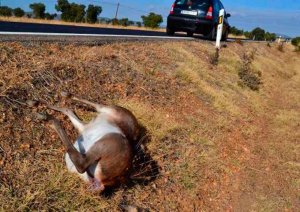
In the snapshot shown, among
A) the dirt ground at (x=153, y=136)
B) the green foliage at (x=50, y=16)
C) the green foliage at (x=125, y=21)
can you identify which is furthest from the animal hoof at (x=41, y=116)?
the green foliage at (x=125, y=21)

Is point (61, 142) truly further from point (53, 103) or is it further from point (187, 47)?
point (187, 47)

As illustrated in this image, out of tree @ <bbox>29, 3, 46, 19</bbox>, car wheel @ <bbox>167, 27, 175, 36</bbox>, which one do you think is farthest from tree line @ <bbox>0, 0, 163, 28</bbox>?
car wheel @ <bbox>167, 27, 175, 36</bbox>

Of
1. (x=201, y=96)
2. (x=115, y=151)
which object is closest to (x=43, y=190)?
(x=115, y=151)

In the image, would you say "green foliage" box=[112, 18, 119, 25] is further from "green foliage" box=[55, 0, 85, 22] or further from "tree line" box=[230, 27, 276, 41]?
"tree line" box=[230, 27, 276, 41]

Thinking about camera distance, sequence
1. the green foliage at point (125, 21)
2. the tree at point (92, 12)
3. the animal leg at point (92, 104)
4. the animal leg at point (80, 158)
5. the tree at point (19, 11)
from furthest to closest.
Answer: the green foliage at point (125, 21) < the tree at point (92, 12) < the tree at point (19, 11) < the animal leg at point (92, 104) < the animal leg at point (80, 158)

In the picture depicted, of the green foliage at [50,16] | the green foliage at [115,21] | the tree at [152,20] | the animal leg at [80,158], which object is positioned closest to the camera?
the animal leg at [80,158]

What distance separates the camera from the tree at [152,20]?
4069cm

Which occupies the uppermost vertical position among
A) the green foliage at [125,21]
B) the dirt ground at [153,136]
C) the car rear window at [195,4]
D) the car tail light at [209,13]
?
the car rear window at [195,4]

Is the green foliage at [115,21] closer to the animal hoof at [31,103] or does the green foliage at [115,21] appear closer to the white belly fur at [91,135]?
the animal hoof at [31,103]

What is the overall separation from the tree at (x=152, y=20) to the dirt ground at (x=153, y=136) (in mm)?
30231

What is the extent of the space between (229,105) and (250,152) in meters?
2.03

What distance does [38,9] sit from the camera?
116 feet

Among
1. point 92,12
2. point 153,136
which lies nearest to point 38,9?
point 92,12

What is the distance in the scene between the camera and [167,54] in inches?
432
